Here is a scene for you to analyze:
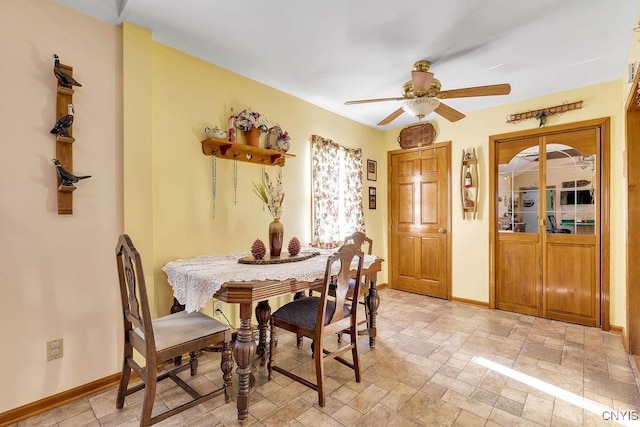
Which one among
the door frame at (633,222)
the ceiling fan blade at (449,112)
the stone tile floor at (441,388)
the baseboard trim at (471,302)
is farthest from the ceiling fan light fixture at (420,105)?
the baseboard trim at (471,302)

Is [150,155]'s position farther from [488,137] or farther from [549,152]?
[549,152]

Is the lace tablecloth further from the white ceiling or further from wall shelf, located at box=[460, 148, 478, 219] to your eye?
wall shelf, located at box=[460, 148, 478, 219]

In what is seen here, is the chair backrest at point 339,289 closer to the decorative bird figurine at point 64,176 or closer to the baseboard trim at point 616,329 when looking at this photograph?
the decorative bird figurine at point 64,176

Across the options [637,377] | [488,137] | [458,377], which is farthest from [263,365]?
[488,137]

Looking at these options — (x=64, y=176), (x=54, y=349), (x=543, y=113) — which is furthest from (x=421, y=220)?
(x=54, y=349)

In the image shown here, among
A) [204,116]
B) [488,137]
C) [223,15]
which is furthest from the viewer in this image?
[488,137]

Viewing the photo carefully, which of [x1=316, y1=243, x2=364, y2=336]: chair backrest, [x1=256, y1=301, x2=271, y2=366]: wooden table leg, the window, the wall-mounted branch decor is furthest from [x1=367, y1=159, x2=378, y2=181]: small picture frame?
[x1=256, y1=301, x2=271, y2=366]: wooden table leg

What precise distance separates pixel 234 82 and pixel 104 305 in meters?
2.13

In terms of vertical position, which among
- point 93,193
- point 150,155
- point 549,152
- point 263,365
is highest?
point 549,152

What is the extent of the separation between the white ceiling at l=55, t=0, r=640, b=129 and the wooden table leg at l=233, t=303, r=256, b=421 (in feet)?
6.36

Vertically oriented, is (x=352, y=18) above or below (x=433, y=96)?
above

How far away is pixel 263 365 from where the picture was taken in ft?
7.78

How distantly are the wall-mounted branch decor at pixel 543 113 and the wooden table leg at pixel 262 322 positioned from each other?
351 cm

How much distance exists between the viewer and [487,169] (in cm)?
376
